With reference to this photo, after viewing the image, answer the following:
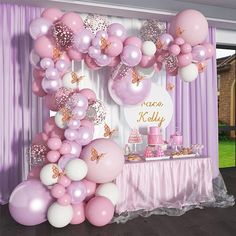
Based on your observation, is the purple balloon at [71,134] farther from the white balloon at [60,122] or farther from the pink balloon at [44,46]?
the pink balloon at [44,46]

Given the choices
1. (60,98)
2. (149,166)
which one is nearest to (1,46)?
(60,98)

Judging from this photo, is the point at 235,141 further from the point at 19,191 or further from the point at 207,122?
the point at 19,191

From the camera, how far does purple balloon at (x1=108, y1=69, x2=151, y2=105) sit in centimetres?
321

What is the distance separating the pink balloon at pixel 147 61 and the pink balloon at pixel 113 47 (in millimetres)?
365

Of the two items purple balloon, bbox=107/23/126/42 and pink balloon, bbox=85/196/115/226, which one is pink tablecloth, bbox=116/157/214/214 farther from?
purple balloon, bbox=107/23/126/42

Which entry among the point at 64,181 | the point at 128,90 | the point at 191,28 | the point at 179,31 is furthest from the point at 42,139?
the point at 191,28

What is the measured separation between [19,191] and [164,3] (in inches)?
112

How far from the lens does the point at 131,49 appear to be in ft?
9.41

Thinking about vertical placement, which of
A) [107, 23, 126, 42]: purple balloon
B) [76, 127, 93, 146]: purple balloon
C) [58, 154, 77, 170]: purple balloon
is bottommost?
[58, 154, 77, 170]: purple balloon

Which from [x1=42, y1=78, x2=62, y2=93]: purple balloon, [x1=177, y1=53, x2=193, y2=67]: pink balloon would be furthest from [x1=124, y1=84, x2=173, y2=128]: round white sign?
[x1=42, y1=78, x2=62, y2=93]: purple balloon

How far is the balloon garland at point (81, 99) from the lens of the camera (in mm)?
2541

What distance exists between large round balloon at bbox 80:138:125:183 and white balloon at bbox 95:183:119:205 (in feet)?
0.29

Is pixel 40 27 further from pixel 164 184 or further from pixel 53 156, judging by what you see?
pixel 164 184

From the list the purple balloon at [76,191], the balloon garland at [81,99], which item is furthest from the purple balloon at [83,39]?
the purple balloon at [76,191]
